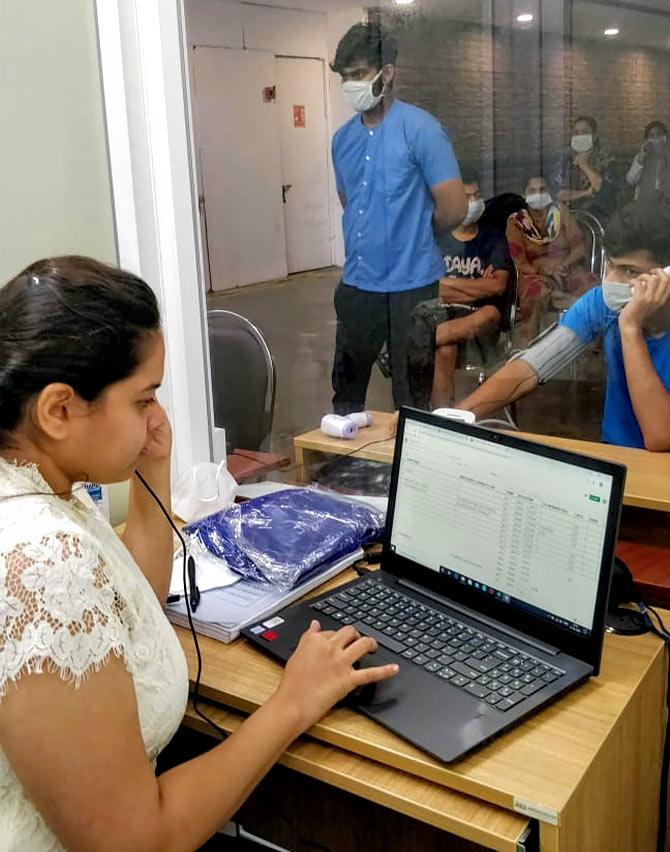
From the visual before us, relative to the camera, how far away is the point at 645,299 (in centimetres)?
189

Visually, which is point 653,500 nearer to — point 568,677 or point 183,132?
point 568,677

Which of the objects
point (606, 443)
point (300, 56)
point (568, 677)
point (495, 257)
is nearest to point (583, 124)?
point (495, 257)

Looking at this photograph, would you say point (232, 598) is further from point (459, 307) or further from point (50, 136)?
point (459, 307)

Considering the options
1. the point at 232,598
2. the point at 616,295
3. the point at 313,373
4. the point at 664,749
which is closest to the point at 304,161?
the point at 313,373

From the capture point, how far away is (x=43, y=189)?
5.02 feet

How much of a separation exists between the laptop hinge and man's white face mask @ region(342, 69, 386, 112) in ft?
4.81

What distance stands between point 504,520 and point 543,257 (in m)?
1.10

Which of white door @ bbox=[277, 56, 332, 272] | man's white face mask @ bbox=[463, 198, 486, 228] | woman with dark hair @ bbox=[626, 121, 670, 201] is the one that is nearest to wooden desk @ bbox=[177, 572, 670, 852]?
woman with dark hair @ bbox=[626, 121, 670, 201]

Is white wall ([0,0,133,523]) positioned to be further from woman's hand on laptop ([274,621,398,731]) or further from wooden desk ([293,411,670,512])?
woman's hand on laptop ([274,621,398,731])

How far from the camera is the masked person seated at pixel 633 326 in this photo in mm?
1850

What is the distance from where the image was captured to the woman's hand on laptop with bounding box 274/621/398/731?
0.97 metres

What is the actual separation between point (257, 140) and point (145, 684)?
2.57 m

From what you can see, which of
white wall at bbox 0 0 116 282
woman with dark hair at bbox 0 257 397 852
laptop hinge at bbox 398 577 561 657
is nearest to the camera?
woman with dark hair at bbox 0 257 397 852

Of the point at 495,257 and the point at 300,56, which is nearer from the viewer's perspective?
the point at 495,257
